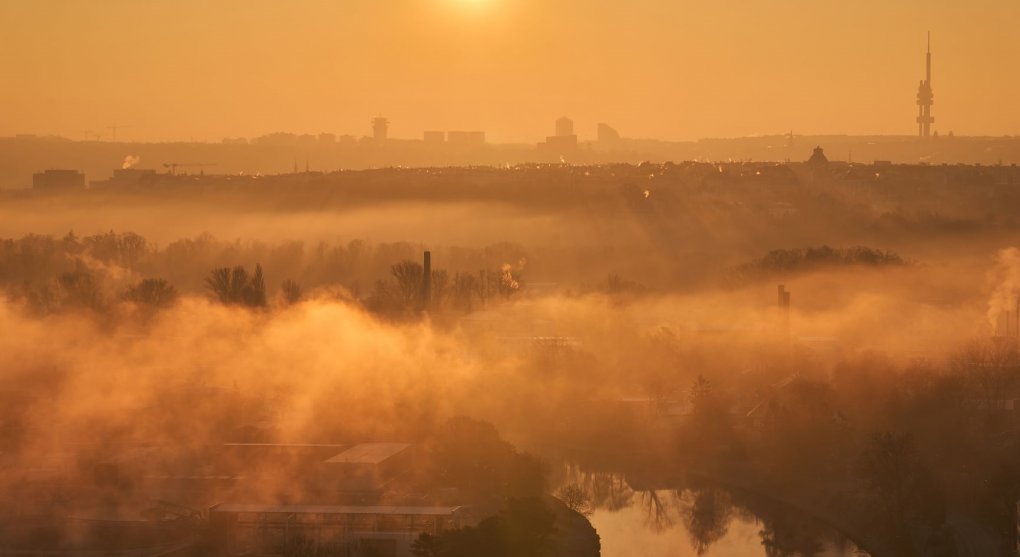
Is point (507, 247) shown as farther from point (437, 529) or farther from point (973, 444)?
point (437, 529)

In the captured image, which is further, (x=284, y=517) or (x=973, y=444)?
(x=973, y=444)

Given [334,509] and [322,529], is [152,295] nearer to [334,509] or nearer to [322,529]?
[334,509]

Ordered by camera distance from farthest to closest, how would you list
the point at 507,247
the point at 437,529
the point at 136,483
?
the point at 507,247, the point at 136,483, the point at 437,529

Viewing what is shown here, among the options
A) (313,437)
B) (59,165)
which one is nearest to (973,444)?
(313,437)

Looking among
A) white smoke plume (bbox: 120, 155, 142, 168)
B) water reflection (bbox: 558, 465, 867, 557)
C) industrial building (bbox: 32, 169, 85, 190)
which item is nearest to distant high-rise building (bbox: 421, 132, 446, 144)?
white smoke plume (bbox: 120, 155, 142, 168)

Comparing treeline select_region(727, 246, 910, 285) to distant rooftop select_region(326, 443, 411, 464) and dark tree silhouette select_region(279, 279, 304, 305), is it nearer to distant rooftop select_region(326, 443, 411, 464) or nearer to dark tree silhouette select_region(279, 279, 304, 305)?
dark tree silhouette select_region(279, 279, 304, 305)

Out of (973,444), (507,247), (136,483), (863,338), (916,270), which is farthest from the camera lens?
(507,247)

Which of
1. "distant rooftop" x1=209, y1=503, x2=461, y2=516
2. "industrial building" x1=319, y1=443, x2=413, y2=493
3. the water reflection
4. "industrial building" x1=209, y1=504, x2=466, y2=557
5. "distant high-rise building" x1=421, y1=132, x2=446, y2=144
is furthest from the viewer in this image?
"distant high-rise building" x1=421, y1=132, x2=446, y2=144
